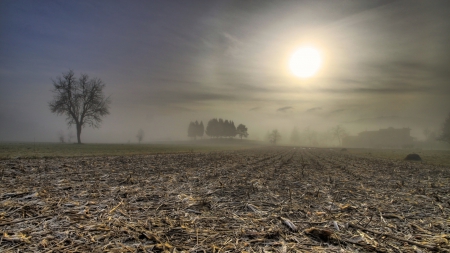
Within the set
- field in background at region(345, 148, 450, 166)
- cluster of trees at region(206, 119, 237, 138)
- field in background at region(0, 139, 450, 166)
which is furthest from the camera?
cluster of trees at region(206, 119, 237, 138)

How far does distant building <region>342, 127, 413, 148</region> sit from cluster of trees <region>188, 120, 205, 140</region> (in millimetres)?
124972

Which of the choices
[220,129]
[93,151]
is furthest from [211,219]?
[220,129]

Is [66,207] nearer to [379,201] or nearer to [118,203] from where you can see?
[118,203]

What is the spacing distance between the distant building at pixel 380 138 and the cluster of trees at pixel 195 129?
125m

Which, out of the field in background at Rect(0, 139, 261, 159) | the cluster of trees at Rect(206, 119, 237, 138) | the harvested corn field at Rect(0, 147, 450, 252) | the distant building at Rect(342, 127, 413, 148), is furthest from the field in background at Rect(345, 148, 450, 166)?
the distant building at Rect(342, 127, 413, 148)

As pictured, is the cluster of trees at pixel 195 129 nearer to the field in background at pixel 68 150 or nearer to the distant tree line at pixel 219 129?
the distant tree line at pixel 219 129

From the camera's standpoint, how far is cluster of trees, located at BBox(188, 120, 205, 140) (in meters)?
165

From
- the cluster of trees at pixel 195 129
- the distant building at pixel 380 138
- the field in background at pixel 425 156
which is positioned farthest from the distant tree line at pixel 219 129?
the field in background at pixel 425 156

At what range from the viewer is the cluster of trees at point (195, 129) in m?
165

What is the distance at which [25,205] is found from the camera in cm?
602

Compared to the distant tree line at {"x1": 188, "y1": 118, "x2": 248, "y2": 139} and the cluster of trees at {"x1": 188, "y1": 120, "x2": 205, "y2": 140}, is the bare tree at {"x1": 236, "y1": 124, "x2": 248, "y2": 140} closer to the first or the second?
the distant tree line at {"x1": 188, "y1": 118, "x2": 248, "y2": 139}

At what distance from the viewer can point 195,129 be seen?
165750mm

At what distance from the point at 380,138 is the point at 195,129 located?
5967 inches

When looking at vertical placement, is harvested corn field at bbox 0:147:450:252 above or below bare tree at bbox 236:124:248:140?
below
